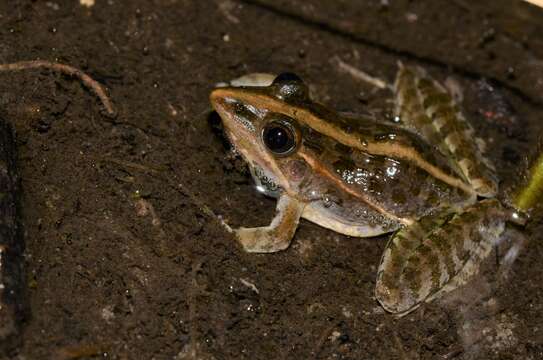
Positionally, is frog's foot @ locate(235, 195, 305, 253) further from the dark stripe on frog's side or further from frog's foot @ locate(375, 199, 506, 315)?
frog's foot @ locate(375, 199, 506, 315)

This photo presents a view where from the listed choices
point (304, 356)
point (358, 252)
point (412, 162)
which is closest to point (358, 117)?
point (412, 162)

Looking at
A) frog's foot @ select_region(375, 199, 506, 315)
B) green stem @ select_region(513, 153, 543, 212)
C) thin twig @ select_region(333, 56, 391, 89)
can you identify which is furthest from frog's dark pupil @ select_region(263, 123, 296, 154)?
green stem @ select_region(513, 153, 543, 212)

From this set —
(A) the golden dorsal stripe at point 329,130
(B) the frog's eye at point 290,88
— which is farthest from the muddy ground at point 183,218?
(B) the frog's eye at point 290,88

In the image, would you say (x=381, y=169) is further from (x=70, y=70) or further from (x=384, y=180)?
(x=70, y=70)

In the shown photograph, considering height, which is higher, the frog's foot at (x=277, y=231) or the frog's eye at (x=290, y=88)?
the frog's eye at (x=290, y=88)

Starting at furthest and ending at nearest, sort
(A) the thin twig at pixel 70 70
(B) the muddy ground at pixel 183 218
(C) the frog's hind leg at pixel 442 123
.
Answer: (C) the frog's hind leg at pixel 442 123, (A) the thin twig at pixel 70 70, (B) the muddy ground at pixel 183 218

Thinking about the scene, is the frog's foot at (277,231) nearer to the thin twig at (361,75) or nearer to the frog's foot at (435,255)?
the frog's foot at (435,255)
